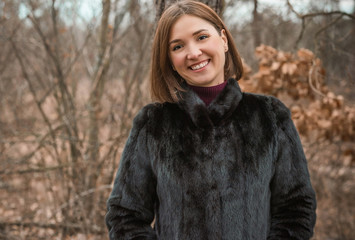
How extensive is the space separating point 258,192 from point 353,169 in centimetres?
596

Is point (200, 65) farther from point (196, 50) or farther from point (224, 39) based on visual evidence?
point (224, 39)

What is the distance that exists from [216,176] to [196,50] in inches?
24.6

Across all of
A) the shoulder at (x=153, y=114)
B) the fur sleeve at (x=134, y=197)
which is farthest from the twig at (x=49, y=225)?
the shoulder at (x=153, y=114)

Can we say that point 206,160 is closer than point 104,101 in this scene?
Yes

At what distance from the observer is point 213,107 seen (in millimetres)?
1581

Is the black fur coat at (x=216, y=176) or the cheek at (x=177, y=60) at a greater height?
the cheek at (x=177, y=60)

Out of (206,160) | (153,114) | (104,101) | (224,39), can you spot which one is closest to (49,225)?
(104,101)

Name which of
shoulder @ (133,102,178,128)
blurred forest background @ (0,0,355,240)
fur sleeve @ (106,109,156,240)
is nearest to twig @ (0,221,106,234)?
blurred forest background @ (0,0,355,240)

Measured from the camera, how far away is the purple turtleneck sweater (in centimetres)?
166

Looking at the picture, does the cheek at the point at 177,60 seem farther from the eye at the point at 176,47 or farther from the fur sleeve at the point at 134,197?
the fur sleeve at the point at 134,197

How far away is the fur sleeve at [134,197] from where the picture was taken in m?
1.57

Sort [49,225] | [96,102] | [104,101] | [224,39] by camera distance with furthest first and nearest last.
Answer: [104,101]
[96,102]
[49,225]
[224,39]

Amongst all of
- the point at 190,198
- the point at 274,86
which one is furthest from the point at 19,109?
the point at 190,198

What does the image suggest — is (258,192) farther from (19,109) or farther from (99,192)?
(19,109)
